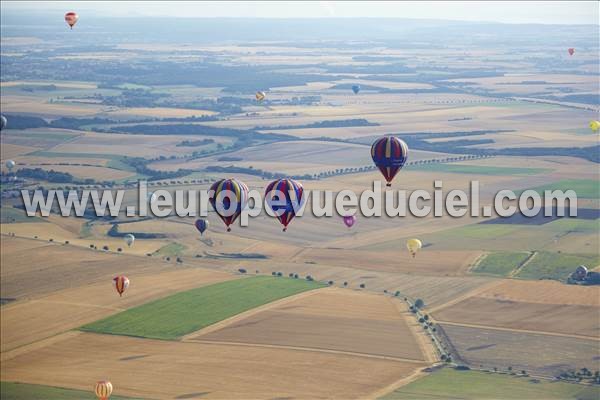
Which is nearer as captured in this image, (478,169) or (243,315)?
(243,315)

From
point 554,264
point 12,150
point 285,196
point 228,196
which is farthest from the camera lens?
point 12,150

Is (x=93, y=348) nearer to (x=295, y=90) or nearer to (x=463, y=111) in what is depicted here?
(x=463, y=111)

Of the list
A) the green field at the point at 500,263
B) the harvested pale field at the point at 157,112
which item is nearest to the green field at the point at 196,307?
the green field at the point at 500,263

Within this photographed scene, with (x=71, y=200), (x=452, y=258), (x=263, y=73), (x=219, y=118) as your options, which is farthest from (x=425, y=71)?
(x=452, y=258)

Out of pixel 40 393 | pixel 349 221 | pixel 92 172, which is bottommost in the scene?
pixel 40 393

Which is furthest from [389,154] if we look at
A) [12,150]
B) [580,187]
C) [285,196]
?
[12,150]

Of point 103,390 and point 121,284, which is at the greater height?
point 121,284

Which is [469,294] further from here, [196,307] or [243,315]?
[196,307]
